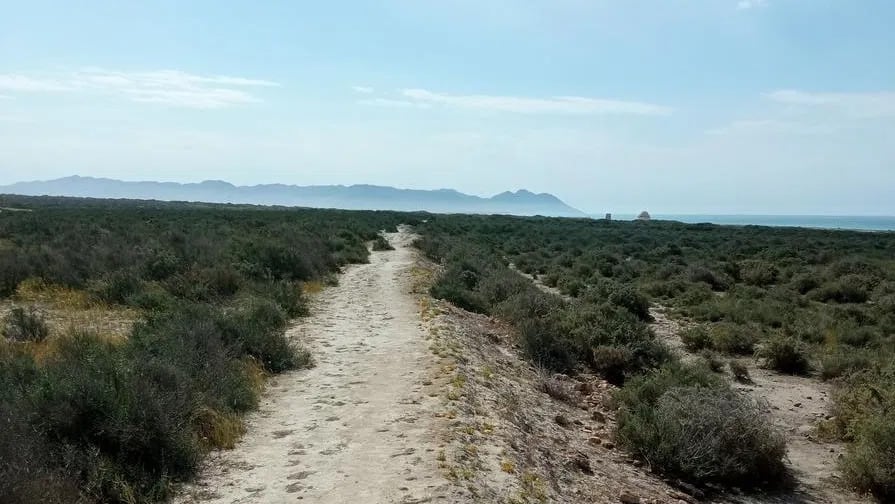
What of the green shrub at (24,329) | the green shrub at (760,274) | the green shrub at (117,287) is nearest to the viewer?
the green shrub at (24,329)

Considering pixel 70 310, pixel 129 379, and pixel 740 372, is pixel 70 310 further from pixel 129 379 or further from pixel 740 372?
pixel 740 372

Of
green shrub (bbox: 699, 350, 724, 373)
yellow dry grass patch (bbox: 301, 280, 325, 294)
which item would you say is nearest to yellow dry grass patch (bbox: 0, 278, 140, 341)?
yellow dry grass patch (bbox: 301, 280, 325, 294)

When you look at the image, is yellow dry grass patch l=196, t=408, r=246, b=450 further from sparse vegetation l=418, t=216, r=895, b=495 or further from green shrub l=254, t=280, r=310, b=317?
green shrub l=254, t=280, r=310, b=317

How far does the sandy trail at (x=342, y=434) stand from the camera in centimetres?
579

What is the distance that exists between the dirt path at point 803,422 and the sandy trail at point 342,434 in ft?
16.4

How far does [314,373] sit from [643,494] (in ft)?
17.9

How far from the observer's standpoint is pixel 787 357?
14.2m

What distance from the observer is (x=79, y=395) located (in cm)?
591

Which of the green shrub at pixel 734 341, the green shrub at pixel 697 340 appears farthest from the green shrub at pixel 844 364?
the green shrub at pixel 697 340

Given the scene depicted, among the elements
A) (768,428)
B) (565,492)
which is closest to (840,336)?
(768,428)

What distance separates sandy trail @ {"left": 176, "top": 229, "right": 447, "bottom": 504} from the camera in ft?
19.0

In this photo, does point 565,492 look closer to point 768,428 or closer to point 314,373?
point 768,428

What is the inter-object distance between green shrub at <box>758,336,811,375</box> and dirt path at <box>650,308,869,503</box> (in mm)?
281

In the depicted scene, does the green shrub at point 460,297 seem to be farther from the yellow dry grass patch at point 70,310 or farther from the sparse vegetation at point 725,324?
the yellow dry grass patch at point 70,310
